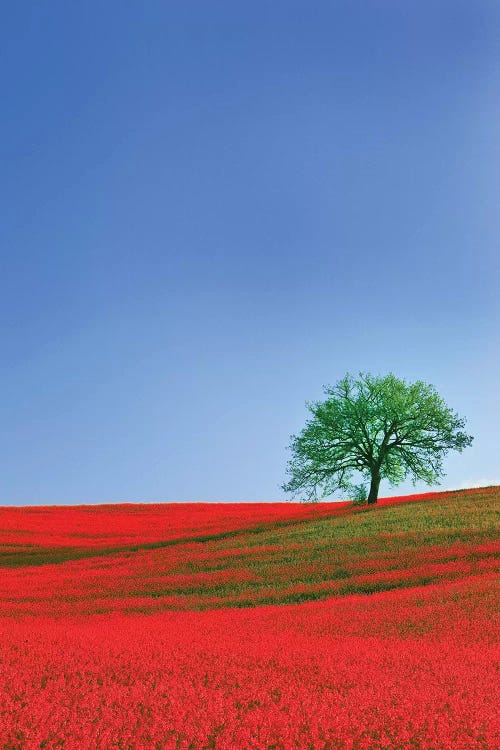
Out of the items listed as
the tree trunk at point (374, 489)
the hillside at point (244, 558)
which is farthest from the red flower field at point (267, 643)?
the tree trunk at point (374, 489)

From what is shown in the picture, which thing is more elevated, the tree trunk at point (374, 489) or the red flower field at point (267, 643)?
the tree trunk at point (374, 489)

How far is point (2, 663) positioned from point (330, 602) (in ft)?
28.3

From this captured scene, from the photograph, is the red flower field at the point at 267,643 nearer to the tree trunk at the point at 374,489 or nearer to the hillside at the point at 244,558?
the hillside at the point at 244,558

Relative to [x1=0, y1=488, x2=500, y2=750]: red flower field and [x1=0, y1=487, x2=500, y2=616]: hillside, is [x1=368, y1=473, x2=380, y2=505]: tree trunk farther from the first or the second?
[x1=0, y1=488, x2=500, y2=750]: red flower field

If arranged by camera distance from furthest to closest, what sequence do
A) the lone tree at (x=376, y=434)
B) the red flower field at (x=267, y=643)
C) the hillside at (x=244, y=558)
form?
1. the lone tree at (x=376, y=434)
2. the hillside at (x=244, y=558)
3. the red flower field at (x=267, y=643)

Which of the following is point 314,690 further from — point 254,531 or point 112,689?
point 254,531

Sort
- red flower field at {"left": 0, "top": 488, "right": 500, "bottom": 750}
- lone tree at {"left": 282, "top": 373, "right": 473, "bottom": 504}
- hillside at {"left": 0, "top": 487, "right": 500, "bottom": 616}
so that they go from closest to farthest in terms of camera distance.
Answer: red flower field at {"left": 0, "top": 488, "right": 500, "bottom": 750} → hillside at {"left": 0, "top": 487, "right": 500, "bottom": 616} → lone tree at {"left": 282, "top": 373, "right": 473, "bottom": 504}

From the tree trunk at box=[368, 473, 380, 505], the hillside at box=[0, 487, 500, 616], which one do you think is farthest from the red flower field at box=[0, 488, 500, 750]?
the tree trunk at box=[368, 473, 380, 505]

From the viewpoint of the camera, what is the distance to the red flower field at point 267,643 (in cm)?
567

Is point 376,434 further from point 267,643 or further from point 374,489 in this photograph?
point 267,643

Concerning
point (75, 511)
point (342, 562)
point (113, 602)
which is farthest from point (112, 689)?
point (75, 511)

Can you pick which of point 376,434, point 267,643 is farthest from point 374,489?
point 267,643

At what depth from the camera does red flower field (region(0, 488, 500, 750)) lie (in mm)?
5668

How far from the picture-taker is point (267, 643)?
9.96 metres
